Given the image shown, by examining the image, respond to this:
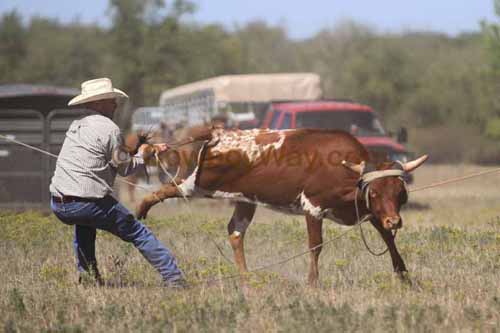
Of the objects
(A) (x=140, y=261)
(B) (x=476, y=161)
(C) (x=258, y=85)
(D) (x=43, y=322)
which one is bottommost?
(B) (x=476, y=161)

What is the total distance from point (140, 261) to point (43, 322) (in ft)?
11.0

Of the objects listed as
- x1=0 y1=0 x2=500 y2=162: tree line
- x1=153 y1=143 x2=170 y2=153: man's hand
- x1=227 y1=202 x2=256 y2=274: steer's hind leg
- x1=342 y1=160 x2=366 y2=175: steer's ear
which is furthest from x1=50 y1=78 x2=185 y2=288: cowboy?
x1=0 y1=0 x2=500 y2=162: tree line

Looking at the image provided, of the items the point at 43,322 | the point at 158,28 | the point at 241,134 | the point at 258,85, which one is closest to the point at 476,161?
the point at 258,85

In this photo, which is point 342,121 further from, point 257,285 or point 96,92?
point 257,285

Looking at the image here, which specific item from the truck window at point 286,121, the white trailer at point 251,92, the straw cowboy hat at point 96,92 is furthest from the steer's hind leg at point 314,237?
the white trailer at point 251,92

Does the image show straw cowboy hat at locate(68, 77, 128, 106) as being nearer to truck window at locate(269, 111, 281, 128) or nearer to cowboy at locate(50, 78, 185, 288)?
cowboy at locate(50, 78, 185, 288)

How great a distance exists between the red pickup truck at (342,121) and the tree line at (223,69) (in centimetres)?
1857

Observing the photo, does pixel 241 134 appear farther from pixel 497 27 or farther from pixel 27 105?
pixel 497 27

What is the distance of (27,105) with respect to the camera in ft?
63.6

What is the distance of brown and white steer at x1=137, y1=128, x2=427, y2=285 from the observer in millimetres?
9719

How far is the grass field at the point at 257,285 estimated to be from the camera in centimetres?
764

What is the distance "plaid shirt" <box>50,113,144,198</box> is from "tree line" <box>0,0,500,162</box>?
30.8 meters

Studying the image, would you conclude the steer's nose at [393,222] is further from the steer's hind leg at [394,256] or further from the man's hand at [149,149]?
the man's hand at [149,149]

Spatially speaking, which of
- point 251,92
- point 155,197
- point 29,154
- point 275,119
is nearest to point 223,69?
point 251,92
